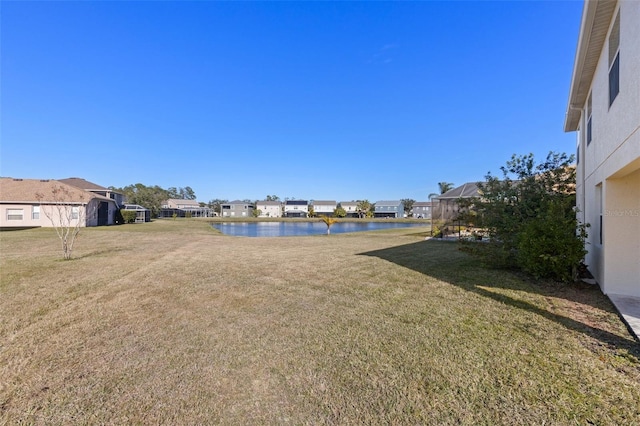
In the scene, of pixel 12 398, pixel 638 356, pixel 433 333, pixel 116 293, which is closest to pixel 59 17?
pixel 116 293

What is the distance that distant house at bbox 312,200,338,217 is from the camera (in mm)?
77688

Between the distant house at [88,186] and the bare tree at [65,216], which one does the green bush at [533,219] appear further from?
the distant house at [88,186]

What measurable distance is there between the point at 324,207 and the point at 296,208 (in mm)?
7799

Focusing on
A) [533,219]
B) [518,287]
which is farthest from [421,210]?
[518,287]

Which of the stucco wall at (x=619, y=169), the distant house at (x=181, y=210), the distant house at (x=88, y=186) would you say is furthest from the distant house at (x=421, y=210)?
the stucco wall at (x=619, y=169)

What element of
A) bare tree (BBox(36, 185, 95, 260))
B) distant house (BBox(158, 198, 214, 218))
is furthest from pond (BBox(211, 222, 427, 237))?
distant house (BBox(158, 198, 214, 218))

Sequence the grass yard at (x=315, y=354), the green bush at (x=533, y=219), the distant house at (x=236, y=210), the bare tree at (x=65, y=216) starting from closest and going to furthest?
the grass yard at (x=315, y=354), the green bush at (x=533, y=219), the bare tree at (x=65, y=216), the distant house at (x=236, y=210)

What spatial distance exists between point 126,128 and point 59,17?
1721cm

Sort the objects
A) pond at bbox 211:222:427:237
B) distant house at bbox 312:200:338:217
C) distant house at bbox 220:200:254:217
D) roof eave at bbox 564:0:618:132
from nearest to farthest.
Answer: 1. roof eave at bbox 564:0:618:132
2. pond at bbox 211:222:427:237
3. distant house at bbox 220:200:254:217
4. distant house at bbox 312:200:338:217

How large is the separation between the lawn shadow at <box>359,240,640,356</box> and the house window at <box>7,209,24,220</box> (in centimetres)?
2979

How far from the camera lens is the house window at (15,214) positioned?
22.7 metres

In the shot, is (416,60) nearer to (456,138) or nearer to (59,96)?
(456,138)

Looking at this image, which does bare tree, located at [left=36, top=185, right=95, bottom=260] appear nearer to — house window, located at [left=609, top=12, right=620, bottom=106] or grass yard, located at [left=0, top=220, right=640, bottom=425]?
grass yard, located at [left=0, top=220, right=640, bottom=425]

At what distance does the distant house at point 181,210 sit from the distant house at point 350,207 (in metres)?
36.8
